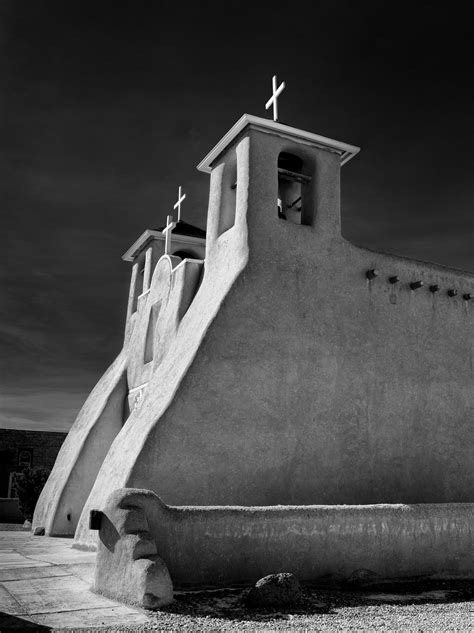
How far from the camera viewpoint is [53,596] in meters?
5.91

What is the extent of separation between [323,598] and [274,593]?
0.85 meters

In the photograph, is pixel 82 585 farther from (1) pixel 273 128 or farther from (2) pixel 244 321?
(1) pixel 273 128

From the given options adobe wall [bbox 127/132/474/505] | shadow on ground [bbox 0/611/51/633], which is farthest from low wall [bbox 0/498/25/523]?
shadow on ground [bbox 0/611/51/633]

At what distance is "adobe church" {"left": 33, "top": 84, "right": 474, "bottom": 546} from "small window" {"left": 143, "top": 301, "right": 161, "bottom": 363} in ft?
1.07

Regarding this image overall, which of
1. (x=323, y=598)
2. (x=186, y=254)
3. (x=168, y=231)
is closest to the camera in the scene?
(x=323, y=598)

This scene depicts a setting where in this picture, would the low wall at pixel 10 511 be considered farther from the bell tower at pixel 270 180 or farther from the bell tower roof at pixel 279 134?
the bell tower roof at pixel 279 134

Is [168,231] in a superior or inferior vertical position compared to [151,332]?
superior

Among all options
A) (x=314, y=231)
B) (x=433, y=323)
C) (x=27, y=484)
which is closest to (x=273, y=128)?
(x=314, y=231)

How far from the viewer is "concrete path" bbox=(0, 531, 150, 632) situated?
16.4ft

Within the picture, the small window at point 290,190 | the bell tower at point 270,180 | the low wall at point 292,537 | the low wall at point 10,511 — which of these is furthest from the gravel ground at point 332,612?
the low wall at point 10,511

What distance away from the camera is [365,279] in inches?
430

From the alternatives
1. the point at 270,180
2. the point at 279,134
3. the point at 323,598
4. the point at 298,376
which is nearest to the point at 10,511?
the point at 298,376

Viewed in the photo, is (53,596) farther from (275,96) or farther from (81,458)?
(275,96)

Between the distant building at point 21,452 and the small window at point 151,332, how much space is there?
13.6 meters
